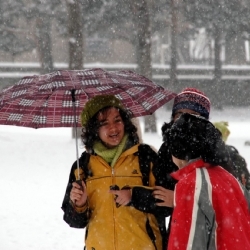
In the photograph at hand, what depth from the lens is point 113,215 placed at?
10.9 ft

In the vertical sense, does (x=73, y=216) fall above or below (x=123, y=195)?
below

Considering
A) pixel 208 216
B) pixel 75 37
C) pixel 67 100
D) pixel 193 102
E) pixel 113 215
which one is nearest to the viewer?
pixel 208 216

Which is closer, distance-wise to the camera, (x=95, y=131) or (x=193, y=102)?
(x=95, y=131)

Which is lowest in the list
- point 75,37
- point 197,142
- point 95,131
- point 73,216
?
point 73,216

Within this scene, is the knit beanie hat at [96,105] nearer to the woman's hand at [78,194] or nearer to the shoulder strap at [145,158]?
the shoulder strap at [145,158]

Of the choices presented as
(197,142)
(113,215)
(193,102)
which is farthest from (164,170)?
(197,142)

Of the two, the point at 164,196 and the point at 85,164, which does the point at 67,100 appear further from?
the point at 164,196

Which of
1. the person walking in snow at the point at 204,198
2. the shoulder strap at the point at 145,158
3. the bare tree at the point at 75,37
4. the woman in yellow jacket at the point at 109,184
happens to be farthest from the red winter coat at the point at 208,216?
the bare tree at the point at 75,37

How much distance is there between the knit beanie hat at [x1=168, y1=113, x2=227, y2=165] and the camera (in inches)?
104

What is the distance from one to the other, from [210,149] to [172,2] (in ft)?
74.3

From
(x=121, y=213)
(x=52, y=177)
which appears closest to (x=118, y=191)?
(x=121, y=213)

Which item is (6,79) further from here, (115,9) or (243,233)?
(243,233)

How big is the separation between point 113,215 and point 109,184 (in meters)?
0.19

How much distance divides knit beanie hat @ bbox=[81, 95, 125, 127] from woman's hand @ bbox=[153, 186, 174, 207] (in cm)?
65
